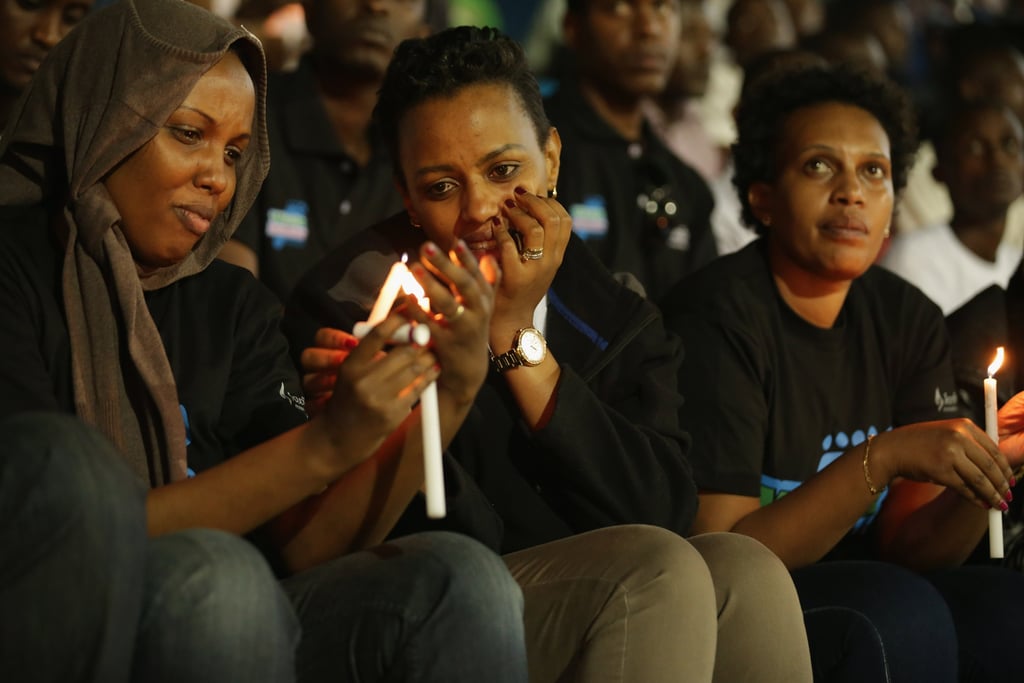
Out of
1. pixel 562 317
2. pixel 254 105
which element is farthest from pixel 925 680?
pixel 254 105

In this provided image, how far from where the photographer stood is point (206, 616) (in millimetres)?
1509

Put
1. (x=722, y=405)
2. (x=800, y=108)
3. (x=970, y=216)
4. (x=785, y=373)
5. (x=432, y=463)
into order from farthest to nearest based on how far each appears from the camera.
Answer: (x=970, y=216), (x=800, y=108), (x=785, y=373), (x=722, y=405), (x=432, y=463)

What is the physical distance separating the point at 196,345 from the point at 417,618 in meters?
0.66

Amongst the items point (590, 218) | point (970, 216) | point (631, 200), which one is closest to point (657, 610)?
point (590, 218)

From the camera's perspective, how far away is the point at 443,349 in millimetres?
1768

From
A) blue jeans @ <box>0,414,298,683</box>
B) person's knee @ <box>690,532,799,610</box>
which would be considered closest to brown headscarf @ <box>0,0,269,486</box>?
blue jeans @ <box>0,414,298,683</box>

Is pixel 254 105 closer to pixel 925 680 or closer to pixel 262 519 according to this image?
pixel 262 519

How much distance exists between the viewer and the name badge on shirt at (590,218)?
154 inches

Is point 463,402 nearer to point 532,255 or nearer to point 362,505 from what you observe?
point 362,505

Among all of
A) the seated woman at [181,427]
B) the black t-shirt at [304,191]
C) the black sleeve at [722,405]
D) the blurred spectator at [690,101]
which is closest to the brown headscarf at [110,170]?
the seated woman at [181,427]

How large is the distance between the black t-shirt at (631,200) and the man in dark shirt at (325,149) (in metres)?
0.55

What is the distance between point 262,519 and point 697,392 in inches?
43.2

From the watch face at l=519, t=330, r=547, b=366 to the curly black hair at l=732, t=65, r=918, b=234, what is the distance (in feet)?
3.34

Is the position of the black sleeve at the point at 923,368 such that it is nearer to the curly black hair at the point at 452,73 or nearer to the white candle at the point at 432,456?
the curly black hair at the point at 452,73
